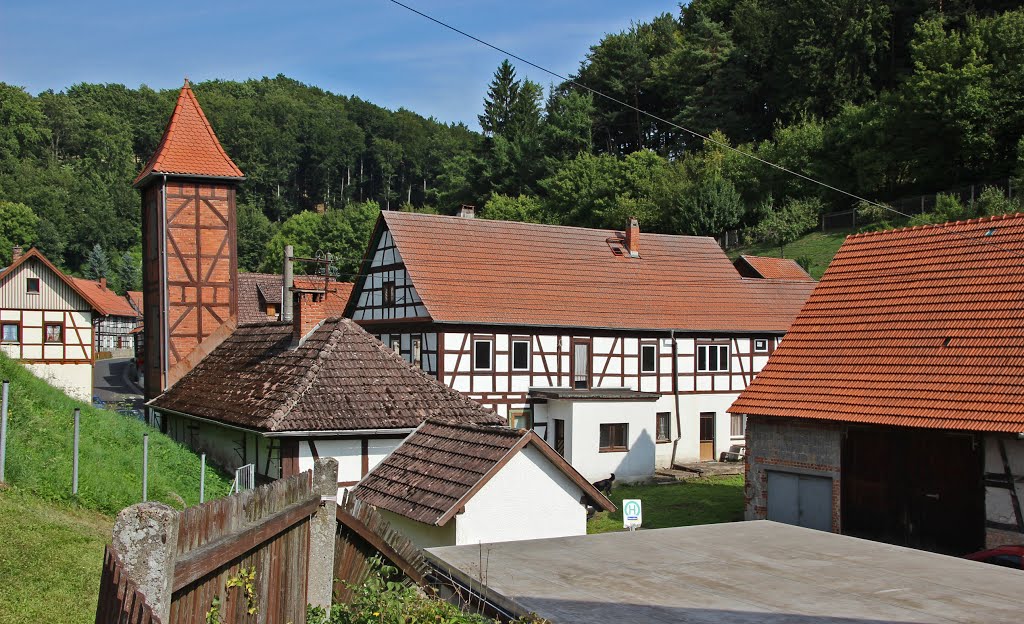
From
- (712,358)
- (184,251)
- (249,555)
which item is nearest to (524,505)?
(249,555)

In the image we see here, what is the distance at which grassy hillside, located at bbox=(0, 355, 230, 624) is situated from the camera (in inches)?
351

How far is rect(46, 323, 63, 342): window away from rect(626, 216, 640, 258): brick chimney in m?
25.8

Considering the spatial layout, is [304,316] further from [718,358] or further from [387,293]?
[718,358]

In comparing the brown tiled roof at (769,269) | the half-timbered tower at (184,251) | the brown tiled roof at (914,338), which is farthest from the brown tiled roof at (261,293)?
the brown tiled roof at (914,338)

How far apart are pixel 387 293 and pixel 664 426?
1040 cm

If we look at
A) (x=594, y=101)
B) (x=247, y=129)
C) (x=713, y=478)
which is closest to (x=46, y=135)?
(x=247, y=129)

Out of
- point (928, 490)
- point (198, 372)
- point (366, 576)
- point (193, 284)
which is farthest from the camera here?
point (193, 284)

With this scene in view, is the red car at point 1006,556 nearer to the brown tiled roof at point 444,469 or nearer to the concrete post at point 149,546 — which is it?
the brown tiled roof at point 444,469

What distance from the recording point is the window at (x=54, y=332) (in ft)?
133

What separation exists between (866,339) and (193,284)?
70.3 ft

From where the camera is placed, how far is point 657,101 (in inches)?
2997

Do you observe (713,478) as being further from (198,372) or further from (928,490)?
(198,372)

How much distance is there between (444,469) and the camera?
14.4 meters

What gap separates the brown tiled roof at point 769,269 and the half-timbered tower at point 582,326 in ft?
4.47
